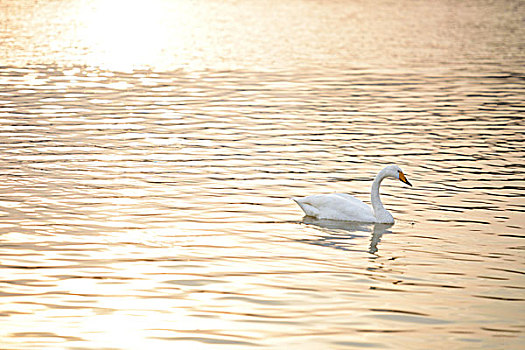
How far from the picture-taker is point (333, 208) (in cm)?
1597

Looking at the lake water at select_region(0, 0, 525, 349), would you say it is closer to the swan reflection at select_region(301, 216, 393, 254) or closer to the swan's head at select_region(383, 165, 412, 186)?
the swan reflection at select_region(301, 216, 393, 254)

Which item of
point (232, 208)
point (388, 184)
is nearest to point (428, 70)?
point (388, 184)

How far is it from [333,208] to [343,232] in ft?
2.28

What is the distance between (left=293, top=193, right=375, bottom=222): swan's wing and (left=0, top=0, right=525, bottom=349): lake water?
0.16 meters

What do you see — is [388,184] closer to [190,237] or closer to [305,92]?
[190,237]

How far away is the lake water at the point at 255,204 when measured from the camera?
11.0 m

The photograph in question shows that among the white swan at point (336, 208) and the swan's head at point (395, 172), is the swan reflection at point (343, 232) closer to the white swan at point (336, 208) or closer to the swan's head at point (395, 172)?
the white swan at point (336, 208)

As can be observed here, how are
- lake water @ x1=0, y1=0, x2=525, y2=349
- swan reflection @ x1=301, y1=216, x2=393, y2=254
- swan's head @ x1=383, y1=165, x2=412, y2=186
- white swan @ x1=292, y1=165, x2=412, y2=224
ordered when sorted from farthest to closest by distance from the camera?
1. swan's head @ x1=383, y1=165, x2=412, y2=186
2. white swan @ x1=292, y1=165, x2=412, y2=224
3. swan reflection @ x1=301, y1=216, x2=393, y2=254
4. lake water @ x1=0, y1=0, x2=525, y2=349

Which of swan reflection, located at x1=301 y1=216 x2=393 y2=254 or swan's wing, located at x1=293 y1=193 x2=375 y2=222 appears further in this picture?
swan's wing, located at x1=293 y1=193 x2=375 y2=222

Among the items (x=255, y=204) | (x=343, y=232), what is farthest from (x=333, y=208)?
(x=255, y=204)

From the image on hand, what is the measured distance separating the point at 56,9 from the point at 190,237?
7265cm

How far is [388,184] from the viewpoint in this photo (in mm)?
19531

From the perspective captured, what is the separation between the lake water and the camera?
1101 cm

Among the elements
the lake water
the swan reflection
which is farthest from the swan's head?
the swan reflection
